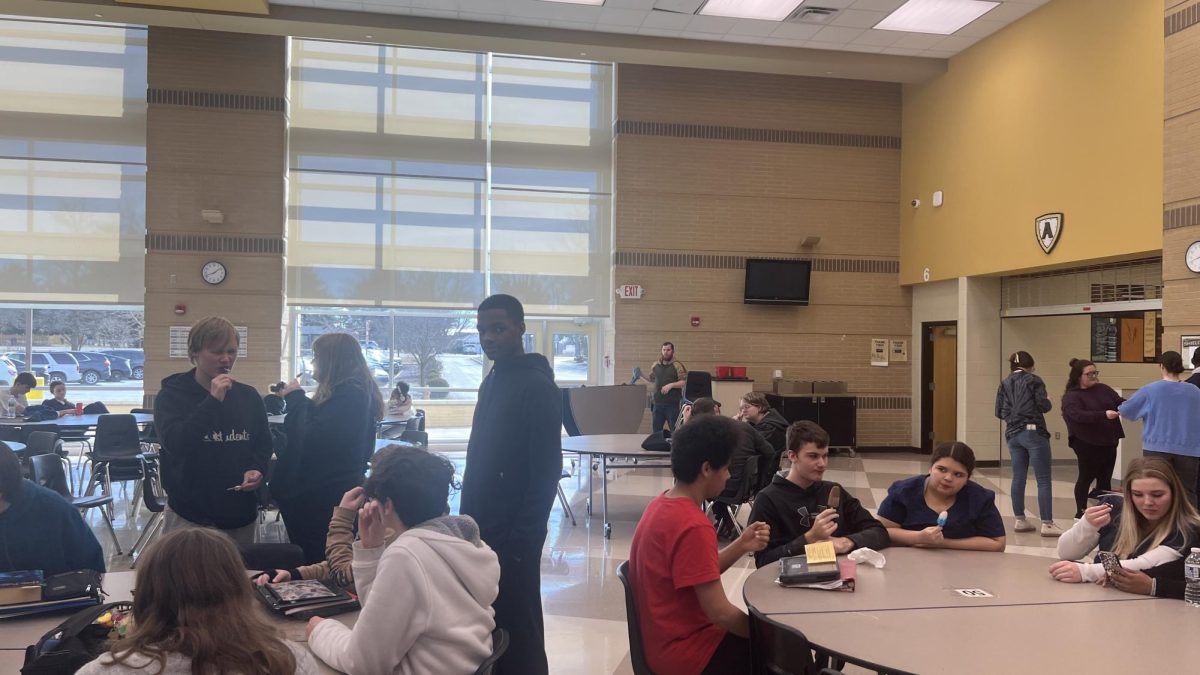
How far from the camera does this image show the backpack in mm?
1808

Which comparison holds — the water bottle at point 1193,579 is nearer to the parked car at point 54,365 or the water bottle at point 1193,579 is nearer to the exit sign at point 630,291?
the exit sign at point 630,291

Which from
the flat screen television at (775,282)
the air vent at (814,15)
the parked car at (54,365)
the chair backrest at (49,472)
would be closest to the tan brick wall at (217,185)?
the parked car at (54,365)

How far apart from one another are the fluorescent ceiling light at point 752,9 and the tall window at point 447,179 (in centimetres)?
278

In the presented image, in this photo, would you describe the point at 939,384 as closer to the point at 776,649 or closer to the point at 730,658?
the point at 730,658

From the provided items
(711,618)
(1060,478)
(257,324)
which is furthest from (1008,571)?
(257,324)

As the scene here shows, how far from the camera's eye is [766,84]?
39.8 ft

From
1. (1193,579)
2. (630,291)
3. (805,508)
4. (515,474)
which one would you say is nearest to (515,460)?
(515,474)

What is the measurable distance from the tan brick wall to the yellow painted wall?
9.18 meters

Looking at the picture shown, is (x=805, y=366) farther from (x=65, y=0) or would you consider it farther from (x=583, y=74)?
(x=65, y=0)

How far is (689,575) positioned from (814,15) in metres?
8.92

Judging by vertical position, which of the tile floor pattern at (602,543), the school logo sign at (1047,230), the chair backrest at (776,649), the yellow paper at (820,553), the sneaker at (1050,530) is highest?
the school logo sign at (1047,230)

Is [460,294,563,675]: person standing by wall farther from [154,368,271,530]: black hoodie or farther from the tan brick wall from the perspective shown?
the tan brick wall

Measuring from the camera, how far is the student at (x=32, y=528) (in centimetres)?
261

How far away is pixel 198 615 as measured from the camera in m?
1.50
